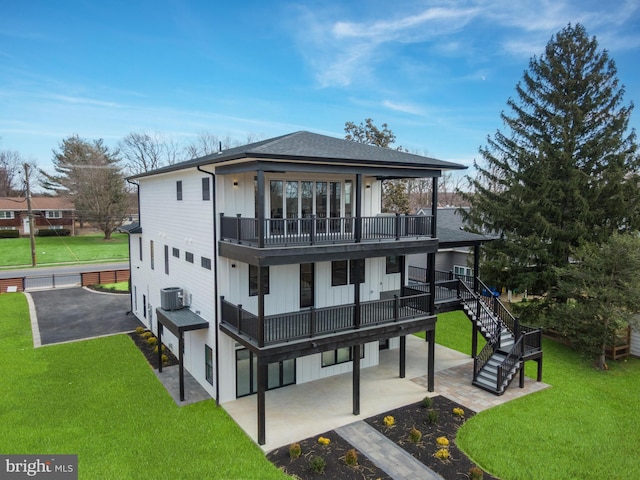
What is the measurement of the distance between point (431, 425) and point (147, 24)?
23939mm

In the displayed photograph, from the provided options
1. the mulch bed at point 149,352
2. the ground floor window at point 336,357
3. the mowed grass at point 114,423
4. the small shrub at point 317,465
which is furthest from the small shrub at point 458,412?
the mulch bed at point 149,352

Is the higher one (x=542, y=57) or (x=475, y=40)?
(x=475, y=40)

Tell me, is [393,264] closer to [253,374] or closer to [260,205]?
[253,374]

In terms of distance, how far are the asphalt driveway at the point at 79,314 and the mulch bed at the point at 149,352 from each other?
57.0 inches

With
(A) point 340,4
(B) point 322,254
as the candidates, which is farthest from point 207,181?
(A) point 340,4

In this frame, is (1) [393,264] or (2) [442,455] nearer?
(2) [442,455]

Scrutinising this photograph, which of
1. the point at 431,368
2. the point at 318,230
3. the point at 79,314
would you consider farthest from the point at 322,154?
the point at 79,314

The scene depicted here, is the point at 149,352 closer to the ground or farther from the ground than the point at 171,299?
closer to the ground

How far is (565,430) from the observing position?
35.1 feet

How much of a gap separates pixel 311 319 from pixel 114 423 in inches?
240

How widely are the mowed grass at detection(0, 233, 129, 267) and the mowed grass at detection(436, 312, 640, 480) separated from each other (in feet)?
125

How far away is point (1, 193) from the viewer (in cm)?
6912

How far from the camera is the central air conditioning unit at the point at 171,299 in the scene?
1428cm

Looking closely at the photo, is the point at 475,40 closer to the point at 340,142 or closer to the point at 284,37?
the point at 284,37
